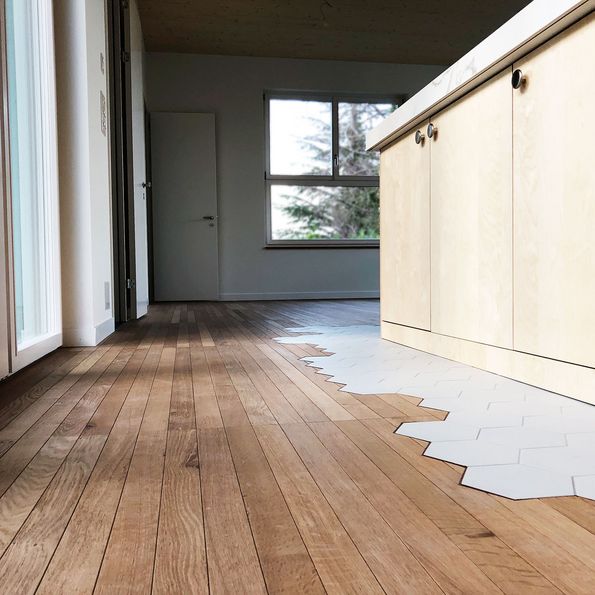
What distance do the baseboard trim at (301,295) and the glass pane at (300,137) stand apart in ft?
4.49

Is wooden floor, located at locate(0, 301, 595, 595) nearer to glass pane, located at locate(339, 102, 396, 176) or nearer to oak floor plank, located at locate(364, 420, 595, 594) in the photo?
oak floor plank, located at locate(364, 420, 595, 594)

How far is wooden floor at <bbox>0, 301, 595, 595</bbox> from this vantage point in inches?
26.2

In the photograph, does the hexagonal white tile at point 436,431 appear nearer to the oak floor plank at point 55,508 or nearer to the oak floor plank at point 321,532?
the oak floor plank at point 321,532

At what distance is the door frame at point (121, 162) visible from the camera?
13.9 ft

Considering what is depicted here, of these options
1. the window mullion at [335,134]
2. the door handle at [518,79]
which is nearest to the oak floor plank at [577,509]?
the door handle at [518,79]

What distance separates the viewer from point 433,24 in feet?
20.2

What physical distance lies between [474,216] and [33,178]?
1760 millimetres

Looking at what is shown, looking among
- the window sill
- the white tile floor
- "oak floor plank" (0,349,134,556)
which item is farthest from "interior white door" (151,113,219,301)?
"oak floor plank" (0,349,134,556)

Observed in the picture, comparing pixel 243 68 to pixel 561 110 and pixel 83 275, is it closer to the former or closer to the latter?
pixel 83 275

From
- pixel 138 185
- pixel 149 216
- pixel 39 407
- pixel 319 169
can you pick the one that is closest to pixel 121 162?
pixel 138 185

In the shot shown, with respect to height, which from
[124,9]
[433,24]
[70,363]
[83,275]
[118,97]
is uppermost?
[433,24]

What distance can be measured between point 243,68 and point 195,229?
6.15 feet

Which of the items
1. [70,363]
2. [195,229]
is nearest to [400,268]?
[70,363]

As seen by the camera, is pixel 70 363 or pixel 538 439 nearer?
pixel 538 439
